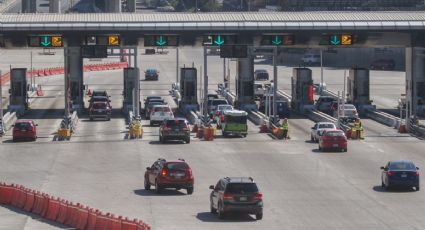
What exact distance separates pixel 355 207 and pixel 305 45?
41638 mm

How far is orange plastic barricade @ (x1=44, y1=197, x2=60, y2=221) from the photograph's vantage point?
4288cm

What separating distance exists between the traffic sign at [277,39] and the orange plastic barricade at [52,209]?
41.5 m

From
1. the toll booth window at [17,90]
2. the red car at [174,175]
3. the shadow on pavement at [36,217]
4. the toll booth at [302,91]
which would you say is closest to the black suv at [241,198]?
the shadow on pavement at [36,217]

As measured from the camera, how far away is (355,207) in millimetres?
45469

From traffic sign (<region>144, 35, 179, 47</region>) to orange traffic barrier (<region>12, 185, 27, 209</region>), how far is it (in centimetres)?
3763

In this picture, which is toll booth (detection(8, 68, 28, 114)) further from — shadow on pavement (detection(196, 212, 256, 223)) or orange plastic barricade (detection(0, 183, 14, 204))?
shadow on pavement (detection(196, 212, 256, 223))

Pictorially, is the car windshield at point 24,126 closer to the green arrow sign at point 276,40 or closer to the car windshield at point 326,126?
the car windshield at point 326,126

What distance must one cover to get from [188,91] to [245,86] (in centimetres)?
416

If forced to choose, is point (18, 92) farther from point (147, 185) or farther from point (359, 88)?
point (147, 185)

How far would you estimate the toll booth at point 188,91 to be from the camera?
93956 millimetres

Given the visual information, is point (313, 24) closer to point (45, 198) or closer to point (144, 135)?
point (144, 135)

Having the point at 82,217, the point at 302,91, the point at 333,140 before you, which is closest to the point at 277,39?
the point at 302,91

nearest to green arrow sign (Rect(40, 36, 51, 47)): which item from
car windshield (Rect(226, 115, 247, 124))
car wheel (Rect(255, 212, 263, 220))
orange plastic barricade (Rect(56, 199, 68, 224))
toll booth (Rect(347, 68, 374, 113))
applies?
car windshield (Rect(226, 115, 247, 124))

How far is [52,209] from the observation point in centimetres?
4325
